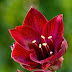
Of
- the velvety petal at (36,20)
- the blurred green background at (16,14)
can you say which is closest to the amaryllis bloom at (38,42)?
the velvety petal at (36,20)

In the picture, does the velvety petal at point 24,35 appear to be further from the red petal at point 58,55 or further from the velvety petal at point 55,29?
the red petal at point 58,55

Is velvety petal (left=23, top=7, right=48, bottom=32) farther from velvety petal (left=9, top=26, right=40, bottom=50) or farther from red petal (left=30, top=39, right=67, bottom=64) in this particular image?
red petal (left=30, top=39, right=67, bottom=64)

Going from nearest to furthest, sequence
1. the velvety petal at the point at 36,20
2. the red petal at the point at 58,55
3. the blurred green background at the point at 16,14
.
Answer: the red petal at the point at 58,55, the velvety petal at the point at 36,20, the blurred green background at the point at 16,14

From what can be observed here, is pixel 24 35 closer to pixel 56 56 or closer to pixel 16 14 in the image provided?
pixel 56 56

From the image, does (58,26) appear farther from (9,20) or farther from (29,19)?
(9,20)

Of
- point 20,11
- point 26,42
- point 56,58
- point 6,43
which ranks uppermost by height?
point 20,11

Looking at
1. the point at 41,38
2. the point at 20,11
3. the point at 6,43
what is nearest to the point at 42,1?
the point at 20,11

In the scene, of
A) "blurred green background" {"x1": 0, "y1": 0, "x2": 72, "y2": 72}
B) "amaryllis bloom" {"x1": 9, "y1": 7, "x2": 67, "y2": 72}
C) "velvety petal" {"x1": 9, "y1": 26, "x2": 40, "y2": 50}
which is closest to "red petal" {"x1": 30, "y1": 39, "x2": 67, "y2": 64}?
"amaryllis bloom" {"x1": 9, "y1": 7, "x2": 67, "y2": 72}
